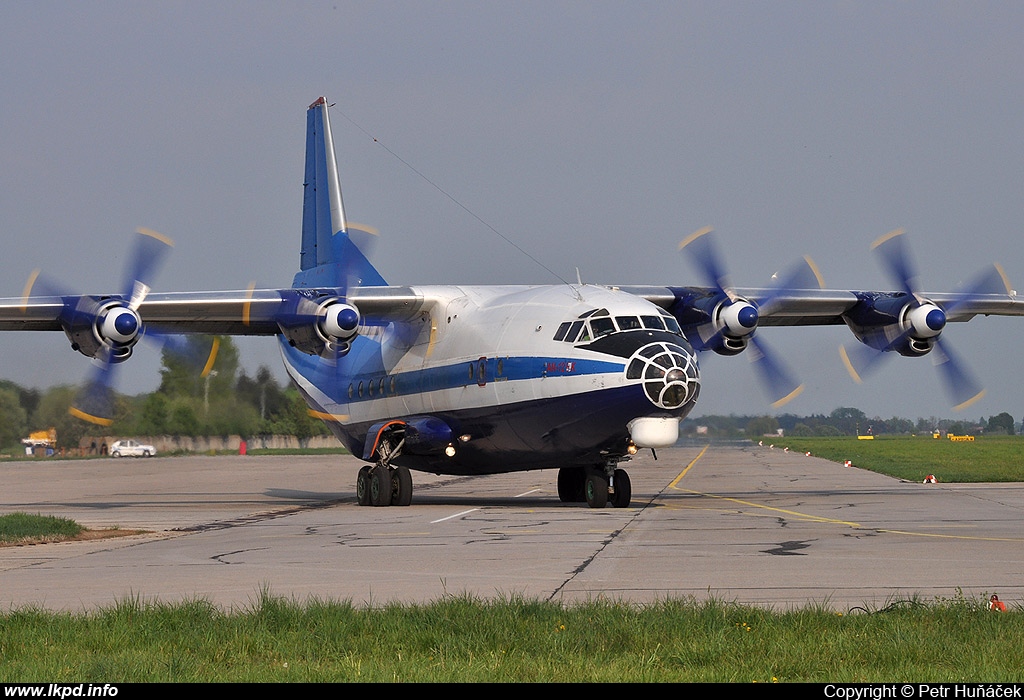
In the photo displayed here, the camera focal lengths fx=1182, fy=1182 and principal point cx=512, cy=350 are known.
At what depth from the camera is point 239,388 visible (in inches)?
1304

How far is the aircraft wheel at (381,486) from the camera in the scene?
83.0 feet

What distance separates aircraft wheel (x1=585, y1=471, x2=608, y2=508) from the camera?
2316 cm

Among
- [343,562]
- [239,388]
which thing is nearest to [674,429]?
[343,562]

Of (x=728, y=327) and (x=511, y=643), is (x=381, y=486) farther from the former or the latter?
(x=511, y=643)

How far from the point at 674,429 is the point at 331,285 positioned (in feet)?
42.7

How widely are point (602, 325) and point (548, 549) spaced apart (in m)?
7.53

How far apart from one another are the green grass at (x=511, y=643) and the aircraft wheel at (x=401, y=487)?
612 inches

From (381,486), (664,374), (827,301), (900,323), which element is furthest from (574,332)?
(900,323)

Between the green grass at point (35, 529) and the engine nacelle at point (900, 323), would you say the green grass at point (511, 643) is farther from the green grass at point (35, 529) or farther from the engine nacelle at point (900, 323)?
the engine nacelle at point (900, 323)

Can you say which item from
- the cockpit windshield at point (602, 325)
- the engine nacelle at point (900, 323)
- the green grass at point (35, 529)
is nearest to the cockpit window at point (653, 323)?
the cockpit windshield at point (602, 325)

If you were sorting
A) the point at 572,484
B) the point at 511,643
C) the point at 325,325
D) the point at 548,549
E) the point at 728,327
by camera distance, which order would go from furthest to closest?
the point at 728,327, the point at 572,484, the point at 325,325, the point at 548,549, the point at 511,643

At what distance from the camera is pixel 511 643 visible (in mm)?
8141
